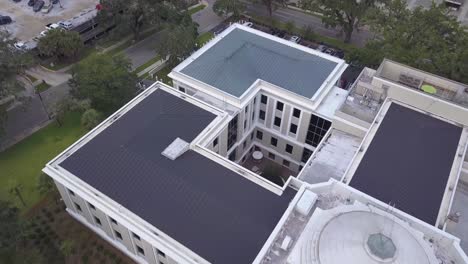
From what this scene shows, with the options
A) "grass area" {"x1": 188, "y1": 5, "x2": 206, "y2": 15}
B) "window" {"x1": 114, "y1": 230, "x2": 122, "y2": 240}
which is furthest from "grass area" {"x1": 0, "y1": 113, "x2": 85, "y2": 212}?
"grass area" {"x1": 188, "y1": 5, "x2": 206, "y2": 15}

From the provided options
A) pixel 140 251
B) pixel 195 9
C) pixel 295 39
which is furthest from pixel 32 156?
pixel 295 39

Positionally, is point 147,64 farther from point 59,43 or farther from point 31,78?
point 31,78

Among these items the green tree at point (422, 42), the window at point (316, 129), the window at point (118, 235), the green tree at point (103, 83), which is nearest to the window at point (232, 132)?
the window at point (316, 129)

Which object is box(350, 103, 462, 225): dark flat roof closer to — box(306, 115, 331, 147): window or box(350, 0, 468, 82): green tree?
box(306, 115, 331, 147): window

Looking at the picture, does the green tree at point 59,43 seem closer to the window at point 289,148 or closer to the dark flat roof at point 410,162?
the window at point 289,148

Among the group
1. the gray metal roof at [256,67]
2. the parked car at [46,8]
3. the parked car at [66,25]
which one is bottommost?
the parked car at [46,8]

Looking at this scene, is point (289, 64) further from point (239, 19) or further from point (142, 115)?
point (239, 19)

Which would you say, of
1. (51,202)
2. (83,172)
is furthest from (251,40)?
(51,202)
